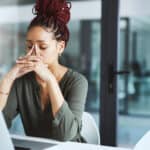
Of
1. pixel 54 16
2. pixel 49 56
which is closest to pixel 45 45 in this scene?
pixel 49 56

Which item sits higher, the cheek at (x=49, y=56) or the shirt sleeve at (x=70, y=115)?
the cheek at (x=49, y=56)

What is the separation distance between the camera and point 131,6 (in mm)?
2070

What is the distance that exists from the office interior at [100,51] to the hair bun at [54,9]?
8 centimetres

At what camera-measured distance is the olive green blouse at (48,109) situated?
1.77 m

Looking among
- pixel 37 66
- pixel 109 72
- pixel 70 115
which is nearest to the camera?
pixel 70 115

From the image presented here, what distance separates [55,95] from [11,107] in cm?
31

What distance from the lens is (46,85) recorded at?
183 centimetres

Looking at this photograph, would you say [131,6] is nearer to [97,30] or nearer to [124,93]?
[97,30]

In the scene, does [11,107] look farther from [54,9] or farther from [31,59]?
[54,9]

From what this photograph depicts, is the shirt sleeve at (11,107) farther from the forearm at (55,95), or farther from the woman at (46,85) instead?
the forearm at (55,95)

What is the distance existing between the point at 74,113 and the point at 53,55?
364 millimetres

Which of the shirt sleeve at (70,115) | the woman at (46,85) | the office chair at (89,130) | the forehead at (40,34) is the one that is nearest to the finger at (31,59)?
the woman at (46,85)

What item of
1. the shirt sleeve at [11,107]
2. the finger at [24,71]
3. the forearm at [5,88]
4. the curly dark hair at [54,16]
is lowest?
the shirt sleeve at [11,107]

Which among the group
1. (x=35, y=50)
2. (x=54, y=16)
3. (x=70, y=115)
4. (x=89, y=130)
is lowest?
(x=89, y=130)
